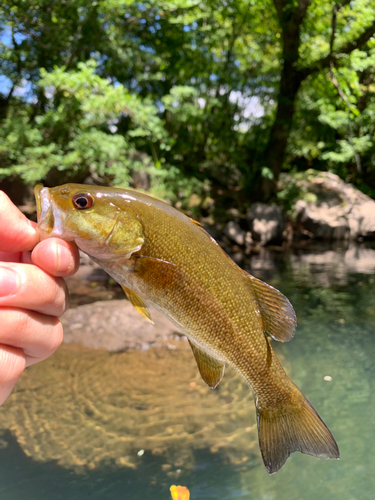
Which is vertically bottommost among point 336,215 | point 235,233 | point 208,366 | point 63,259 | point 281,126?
point 235,233

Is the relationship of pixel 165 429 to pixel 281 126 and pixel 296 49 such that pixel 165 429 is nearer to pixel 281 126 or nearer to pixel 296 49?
pixel 281 126

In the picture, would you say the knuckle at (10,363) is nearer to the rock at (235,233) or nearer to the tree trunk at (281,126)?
the rock at (235,233)

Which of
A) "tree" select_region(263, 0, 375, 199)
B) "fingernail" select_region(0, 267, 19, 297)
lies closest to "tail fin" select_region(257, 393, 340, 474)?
"fingernail" select_region(0, 267, 19, 297)

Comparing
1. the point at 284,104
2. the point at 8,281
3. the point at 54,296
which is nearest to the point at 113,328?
the point at 54,296

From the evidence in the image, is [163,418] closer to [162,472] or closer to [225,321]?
[162,472]

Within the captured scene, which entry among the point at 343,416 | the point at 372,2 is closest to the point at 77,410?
the point at 343,416

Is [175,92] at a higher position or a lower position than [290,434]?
higher

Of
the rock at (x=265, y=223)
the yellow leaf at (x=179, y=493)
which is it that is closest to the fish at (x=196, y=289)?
the yellow leaf at (x=179, y=493)
